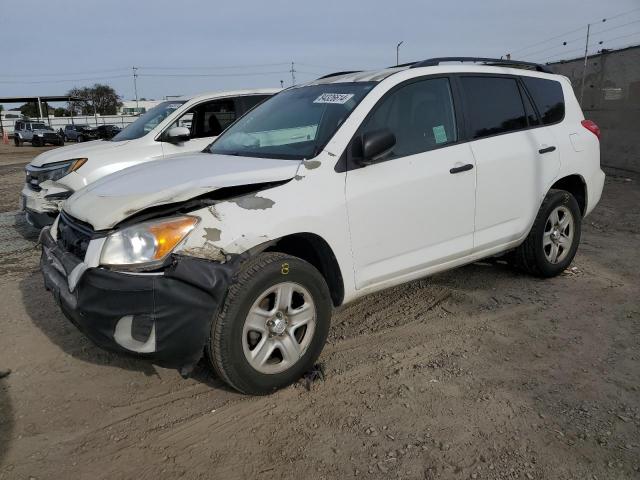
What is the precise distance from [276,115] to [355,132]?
975 millimetres

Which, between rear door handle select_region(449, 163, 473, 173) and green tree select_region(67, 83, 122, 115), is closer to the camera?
rear door handle select_region(449, 163, 473, 173)

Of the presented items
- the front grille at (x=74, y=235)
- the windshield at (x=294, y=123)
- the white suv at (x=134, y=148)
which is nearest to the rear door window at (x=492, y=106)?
the windshield at (x=294, y=123)

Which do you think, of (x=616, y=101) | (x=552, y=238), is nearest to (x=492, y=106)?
(x=552, y=238)

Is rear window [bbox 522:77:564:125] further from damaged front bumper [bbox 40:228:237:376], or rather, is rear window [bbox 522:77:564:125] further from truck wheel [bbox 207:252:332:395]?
damaged front bumper [bbox 40:228:237:376]

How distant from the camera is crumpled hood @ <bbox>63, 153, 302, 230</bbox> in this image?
2762mm

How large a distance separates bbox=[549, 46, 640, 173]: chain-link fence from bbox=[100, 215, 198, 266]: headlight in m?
11.5

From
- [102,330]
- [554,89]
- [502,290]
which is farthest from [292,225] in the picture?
[554,89]

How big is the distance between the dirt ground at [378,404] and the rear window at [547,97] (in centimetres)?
161

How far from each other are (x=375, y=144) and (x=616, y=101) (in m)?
11.2

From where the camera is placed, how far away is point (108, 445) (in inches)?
103

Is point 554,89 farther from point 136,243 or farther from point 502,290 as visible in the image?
point 136,243

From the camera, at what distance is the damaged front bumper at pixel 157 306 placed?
258cm

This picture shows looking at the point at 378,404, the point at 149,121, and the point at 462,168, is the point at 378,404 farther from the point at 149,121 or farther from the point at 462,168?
the point at 149,121

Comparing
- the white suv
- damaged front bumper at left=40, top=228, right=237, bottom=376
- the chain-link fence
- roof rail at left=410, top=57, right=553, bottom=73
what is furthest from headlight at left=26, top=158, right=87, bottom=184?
the chain-link fence
